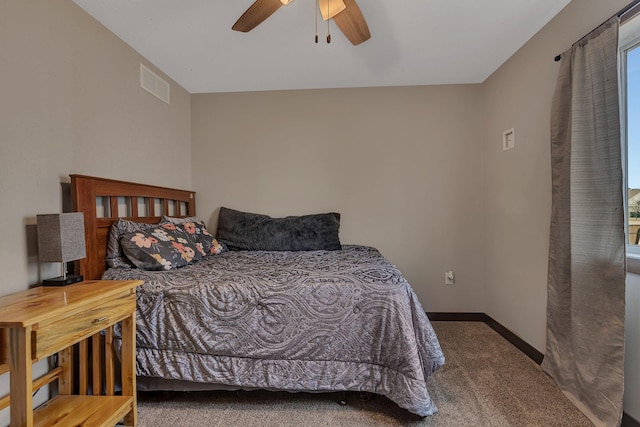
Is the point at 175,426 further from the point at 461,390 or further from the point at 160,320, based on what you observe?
the point at 461,390

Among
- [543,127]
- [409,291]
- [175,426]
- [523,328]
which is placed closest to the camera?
[175,426]

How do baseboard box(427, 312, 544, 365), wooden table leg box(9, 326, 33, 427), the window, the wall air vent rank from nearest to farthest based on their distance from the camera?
1. wooden table leg box(9, 326, 33, 427)
2. the window
3. baseboard box(427, 312, 544, 365)
4. the wall air vent

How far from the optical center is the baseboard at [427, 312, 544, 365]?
197cm

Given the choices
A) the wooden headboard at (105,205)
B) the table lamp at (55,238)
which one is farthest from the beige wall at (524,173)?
the wooden headboard at (105,205)

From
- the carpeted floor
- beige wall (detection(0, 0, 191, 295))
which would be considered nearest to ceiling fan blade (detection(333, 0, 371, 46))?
beige wall (detection(0, 0, 191, 295))

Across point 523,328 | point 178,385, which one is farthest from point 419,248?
point 178,385

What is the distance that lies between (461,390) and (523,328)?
0.82 metres

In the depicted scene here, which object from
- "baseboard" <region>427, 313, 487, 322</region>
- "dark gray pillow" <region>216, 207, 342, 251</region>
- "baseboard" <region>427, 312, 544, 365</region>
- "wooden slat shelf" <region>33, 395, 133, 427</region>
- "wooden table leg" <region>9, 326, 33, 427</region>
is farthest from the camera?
"baseboard" <region>427, 313, 487, 322</region>

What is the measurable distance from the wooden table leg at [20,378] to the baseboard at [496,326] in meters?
2.65

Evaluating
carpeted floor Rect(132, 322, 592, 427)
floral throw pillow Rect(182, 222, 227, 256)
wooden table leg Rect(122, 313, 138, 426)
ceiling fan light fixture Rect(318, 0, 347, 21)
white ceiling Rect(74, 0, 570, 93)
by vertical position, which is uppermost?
white ceiling Rect(74, 0, 570, 93)

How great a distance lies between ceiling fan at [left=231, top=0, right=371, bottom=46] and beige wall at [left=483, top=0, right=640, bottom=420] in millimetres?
1208

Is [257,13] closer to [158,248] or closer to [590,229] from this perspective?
[158,248]

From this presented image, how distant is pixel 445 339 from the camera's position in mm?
2311

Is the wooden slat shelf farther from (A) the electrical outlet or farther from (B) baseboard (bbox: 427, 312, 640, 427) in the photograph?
(A) the electrical outlet
